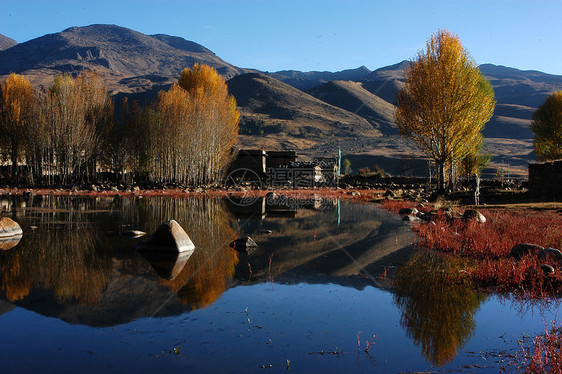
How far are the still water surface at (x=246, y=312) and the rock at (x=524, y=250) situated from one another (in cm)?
176

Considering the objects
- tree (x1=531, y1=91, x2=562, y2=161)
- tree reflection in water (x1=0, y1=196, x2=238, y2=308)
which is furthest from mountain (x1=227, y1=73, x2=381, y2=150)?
tree reflection in water (x1=0, y1=196, x2=238, y2=308)

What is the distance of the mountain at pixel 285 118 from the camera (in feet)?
362

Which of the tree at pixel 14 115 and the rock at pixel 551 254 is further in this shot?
the tree at pixel 14 115

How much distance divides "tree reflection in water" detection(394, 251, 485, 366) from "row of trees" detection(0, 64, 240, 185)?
32.9 meters

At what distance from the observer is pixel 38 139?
3938 cm

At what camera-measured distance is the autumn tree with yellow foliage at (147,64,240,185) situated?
40.0 m

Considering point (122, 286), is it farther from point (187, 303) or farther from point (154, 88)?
point (154, 88)

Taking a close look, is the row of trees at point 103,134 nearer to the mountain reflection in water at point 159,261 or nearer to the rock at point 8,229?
the mountain reflection in water at point 159,261

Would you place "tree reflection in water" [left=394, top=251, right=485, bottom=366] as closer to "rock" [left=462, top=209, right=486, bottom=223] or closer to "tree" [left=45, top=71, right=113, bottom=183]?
"rock" [left=462, top=209, right=486, bottom=223]

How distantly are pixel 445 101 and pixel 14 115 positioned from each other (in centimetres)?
3804

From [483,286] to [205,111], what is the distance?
117 ft

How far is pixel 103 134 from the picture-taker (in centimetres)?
4397

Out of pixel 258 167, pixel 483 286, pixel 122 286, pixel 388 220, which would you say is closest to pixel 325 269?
pixel 483 286

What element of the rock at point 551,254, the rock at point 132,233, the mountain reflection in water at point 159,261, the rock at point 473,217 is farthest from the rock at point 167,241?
the rock at point 473,217
